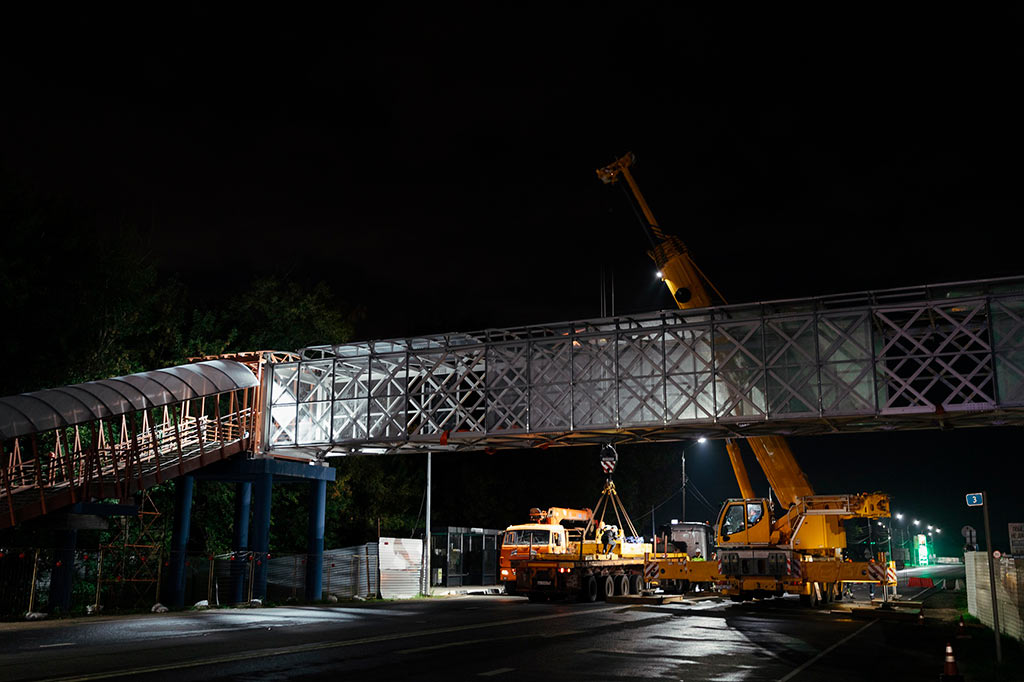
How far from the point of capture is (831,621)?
2541 cm

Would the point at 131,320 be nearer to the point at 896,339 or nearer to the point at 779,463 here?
the point at 779,463

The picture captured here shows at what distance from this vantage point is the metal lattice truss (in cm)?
2572

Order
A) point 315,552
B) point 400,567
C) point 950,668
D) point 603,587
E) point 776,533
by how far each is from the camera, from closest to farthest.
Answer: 1. point 950,668
2. point 776,533
3. point 315,552
4. point 603,587
5. point 400,567

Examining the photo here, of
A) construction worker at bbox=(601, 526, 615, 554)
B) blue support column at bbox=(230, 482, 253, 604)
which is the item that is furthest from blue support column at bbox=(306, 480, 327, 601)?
construction worker at bbox=(601, 526, 615, 554)

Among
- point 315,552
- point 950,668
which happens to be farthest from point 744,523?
point 950,668

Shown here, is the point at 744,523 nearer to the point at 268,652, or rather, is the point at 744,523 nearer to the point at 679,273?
the point at 679,273

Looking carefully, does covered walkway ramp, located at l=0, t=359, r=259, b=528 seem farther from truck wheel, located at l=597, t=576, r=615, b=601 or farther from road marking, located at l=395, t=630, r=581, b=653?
truck wheel, located at l=597, t=576, r=615, b=601

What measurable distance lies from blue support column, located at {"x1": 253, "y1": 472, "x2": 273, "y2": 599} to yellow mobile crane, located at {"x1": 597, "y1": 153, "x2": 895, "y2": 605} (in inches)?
563

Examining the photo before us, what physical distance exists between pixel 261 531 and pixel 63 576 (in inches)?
291

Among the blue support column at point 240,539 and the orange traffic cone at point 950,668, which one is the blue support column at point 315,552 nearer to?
the blue support column at point 240,539

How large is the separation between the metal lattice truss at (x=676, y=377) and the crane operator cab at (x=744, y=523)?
3765mm

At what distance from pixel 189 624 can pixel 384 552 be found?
706 inches

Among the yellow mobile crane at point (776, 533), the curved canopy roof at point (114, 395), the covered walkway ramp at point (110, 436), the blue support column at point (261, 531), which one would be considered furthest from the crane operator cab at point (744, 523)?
the curved canopy roof at point (114, 395)

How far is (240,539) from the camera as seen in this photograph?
116ft
